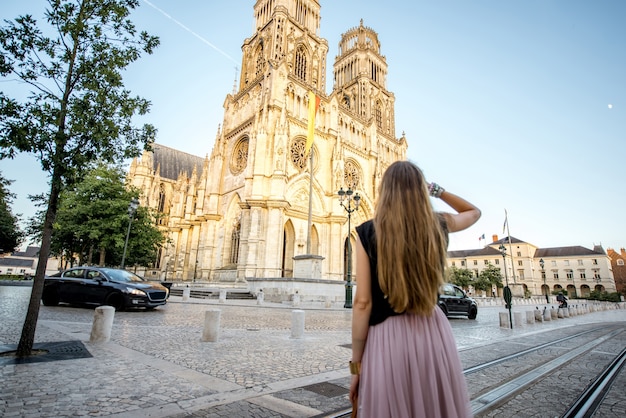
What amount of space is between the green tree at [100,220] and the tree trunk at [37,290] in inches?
738

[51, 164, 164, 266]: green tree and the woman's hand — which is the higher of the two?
[51, 164, 164, 266]: green tree

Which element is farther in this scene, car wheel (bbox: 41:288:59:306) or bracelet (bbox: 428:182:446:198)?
car wheel (bbox: 41:288:59:306)

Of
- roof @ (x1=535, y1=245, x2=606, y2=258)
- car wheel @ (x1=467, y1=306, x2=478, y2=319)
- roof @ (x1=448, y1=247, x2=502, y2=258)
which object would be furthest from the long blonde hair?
roof @ (x1=535, y1=245, x2=606, y2=258)

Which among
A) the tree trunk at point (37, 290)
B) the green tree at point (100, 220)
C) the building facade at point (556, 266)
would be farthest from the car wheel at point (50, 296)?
the building facade at point (556, 266)

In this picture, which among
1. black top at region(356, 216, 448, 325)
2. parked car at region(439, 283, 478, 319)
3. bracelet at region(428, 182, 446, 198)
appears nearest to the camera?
black top at region(356, 216, 448, 325)

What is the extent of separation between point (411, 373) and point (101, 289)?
1166 cm

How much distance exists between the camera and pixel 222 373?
400 centimetres

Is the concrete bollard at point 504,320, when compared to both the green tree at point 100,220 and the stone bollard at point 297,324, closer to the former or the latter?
the stone bollard at point 297,324

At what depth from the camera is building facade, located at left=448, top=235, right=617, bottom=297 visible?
2355 inches

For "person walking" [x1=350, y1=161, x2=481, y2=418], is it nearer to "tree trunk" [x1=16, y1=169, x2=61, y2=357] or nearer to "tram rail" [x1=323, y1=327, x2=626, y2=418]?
"tram rail" [x1=323, y1=327, x2=626, y2=418]

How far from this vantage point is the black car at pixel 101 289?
33.7 feet

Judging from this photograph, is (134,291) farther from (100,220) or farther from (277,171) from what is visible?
(277,171)

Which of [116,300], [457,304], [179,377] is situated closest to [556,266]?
[457,304]

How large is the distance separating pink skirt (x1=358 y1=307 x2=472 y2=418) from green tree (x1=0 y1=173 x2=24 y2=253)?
31.7 metres
